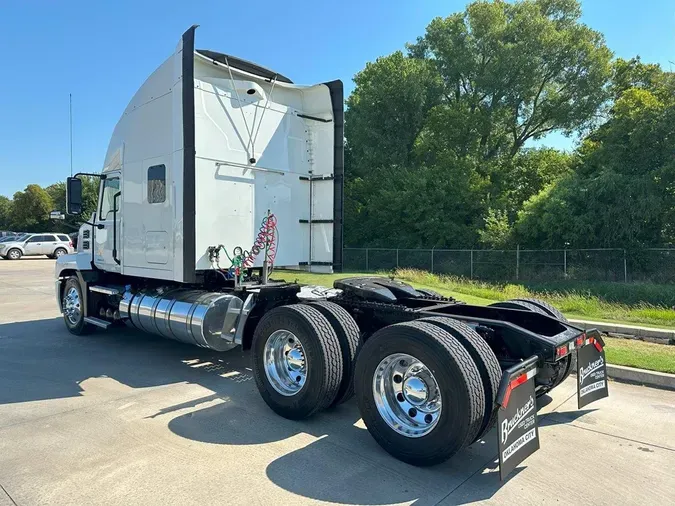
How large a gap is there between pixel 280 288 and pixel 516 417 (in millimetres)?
3439

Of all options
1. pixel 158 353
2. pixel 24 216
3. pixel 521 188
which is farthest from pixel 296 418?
pixel 24 216

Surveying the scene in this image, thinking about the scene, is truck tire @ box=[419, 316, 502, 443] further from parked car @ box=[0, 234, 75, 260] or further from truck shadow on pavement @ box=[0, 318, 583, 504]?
parked car @ box=[0, 234, 75, 260]

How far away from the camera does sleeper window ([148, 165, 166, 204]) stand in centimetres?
678

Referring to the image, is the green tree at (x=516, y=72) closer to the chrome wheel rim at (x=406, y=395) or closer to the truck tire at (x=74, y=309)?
the truck tire at (x=74, y=309)

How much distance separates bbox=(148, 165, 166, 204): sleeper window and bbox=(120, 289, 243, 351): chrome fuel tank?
137 cm

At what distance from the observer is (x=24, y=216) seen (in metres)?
72.4

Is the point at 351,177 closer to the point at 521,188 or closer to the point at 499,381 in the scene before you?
the point at 521,188

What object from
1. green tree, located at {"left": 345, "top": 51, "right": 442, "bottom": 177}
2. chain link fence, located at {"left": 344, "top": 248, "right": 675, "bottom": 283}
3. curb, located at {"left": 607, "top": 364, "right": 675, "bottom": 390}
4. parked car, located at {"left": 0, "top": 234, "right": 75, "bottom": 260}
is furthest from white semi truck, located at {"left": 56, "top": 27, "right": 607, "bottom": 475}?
parked car, located at {"left": 0, "top": 234, "right": 75, "bottom": 260}

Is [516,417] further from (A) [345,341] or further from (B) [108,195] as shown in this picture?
(B) [108,195]

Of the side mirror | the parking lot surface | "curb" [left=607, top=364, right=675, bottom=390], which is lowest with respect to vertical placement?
the parking lot surface

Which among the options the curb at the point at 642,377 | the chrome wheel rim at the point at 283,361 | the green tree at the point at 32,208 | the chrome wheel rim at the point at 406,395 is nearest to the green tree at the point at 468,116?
the curb at the point at 642,377

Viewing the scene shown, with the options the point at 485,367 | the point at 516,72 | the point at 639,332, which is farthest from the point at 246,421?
the point at 516,72

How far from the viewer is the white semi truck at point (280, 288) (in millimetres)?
3877

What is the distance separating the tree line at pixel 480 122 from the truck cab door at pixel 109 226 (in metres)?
22.2
